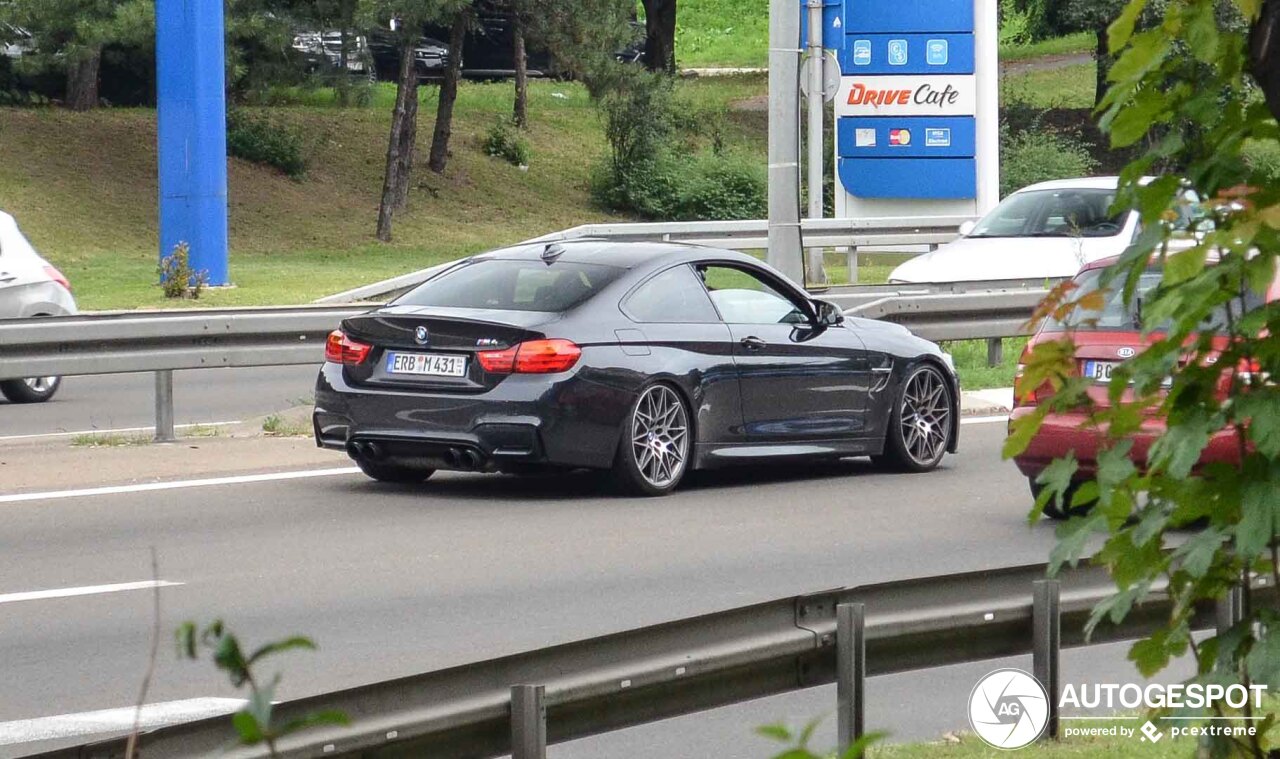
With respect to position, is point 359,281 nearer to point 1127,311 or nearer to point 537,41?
point 537,41

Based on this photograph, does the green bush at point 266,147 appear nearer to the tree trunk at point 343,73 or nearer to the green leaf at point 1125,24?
the tree trunk at point 343,73

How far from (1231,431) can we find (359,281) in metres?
26.4

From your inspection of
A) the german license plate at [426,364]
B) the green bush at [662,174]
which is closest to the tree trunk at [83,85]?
the green bush at [662,174]

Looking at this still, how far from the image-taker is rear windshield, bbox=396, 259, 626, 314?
10945mm

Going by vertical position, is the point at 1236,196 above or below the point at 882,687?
above

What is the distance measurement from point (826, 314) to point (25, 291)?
24.7 ft

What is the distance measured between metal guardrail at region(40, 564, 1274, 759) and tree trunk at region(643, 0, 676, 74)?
4563cm

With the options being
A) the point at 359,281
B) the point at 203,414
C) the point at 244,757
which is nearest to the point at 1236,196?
the point at 244,757

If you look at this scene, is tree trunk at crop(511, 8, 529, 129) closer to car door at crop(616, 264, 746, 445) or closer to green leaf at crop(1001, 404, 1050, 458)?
car door at crop(616, 264, 746, 445)

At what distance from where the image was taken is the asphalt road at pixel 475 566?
23.2ft

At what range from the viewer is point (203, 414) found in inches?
619

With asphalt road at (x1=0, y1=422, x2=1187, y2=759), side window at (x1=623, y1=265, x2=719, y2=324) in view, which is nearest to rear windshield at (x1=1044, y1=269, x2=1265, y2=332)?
asphalt road at (x1=0, y1=422, x2=1187, y2=759)

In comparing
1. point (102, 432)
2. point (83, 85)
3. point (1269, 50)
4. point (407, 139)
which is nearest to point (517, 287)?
point (102, 432)

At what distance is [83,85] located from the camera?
39.4 m
